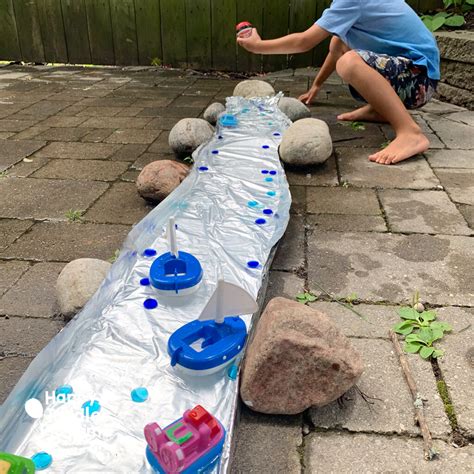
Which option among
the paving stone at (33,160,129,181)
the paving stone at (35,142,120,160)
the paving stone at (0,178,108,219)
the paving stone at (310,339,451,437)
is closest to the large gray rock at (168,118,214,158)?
the paving stone at (33,160,129,181)

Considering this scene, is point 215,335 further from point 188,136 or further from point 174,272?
point 188,136

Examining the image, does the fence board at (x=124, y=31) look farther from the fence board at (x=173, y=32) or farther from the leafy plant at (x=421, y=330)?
the leafy plant at (x=421, y=330)

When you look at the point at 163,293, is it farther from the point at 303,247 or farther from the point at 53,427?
the point at 303,247

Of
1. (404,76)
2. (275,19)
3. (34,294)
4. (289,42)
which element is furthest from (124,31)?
(34,294)

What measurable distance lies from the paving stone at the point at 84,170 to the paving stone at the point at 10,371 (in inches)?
54.3

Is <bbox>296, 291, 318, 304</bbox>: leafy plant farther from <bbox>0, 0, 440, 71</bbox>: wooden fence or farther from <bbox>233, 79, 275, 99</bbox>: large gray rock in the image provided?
<bbox>0, 0, 440, 71</bbox>: wooden fence

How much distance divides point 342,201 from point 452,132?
4.68ft

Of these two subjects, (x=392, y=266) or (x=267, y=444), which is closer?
(x=267, y=444)

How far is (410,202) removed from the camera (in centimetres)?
225

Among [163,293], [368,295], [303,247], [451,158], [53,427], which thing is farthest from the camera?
[451,158]

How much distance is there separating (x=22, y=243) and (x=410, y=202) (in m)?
1.61

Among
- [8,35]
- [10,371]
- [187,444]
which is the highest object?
[187,444]

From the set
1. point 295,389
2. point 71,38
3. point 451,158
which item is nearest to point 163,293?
point 295,389

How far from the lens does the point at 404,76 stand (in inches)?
114
